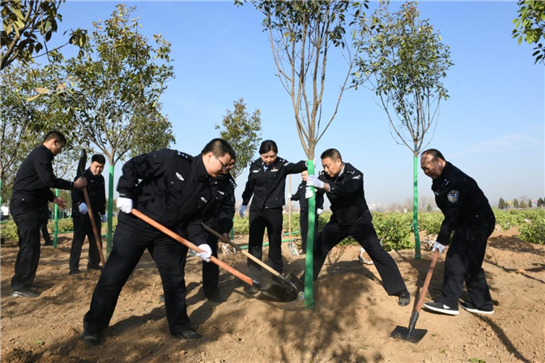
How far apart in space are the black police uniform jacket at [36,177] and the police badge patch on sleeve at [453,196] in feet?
15.8

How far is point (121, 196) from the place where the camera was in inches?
147

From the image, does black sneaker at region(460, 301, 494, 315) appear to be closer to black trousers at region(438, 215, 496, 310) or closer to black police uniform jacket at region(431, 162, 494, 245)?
black trousers at region(438, 215, 496, 310)

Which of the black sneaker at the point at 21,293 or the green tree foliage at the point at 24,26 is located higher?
the green tree foliage at the point at 24,26

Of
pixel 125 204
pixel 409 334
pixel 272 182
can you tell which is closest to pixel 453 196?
pixel 409 334

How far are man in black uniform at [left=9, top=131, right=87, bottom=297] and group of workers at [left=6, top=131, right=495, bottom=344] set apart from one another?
13mm

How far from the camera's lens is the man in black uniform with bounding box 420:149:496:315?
176 inches

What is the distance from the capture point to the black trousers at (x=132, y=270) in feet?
11.8

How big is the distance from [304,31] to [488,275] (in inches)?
176

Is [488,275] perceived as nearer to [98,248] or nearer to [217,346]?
[217,346]

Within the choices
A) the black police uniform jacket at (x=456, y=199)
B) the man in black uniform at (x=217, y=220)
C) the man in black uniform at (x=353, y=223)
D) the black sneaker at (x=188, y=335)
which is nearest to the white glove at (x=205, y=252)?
the black sneaker at (x=188, y=335)

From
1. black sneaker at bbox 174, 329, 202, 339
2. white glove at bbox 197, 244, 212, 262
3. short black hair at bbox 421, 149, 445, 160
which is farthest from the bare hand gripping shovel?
short black hair at bbox 421, 149, 445, 160

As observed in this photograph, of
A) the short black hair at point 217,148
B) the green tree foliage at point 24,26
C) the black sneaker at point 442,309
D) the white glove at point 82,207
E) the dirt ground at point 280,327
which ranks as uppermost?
the green tree foliage at point 24,26

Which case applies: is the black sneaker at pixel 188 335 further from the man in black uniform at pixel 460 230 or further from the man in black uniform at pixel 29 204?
the man in black uniform at pixel 29 204

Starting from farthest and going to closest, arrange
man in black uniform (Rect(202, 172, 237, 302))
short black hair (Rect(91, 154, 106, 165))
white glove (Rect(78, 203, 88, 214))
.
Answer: short black hair (Rect(91, 154, 106, 165))
white glove (Rect(78, 203, 88, 214))
man in black uniform (Rect(202, 172, 237, 302))
